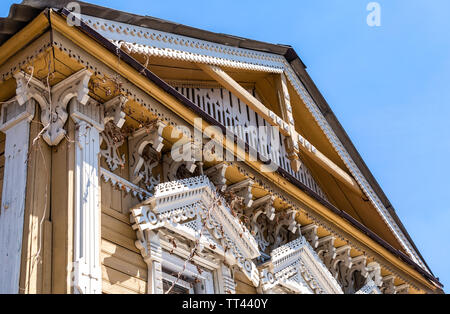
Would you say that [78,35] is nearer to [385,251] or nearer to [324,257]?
[324,257]

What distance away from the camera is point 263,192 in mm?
8312

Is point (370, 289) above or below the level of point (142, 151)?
below

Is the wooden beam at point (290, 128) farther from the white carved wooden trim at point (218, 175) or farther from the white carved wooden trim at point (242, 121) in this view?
the white carved wooden trim at point (218, 175)

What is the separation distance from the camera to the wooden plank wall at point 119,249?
588cm

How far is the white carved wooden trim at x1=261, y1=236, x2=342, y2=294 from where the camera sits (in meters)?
8.02

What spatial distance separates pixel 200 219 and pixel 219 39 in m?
2.42

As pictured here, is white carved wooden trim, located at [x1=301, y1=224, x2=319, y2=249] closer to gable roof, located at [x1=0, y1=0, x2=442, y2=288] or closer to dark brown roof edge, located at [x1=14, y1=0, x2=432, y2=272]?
gable roof, located at [x1=0, y1=0, x2=442, y2=288]

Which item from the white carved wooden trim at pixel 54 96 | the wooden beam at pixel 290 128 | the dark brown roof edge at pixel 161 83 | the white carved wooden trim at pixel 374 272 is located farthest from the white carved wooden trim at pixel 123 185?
the white carved wooden trim at pixel 374 272

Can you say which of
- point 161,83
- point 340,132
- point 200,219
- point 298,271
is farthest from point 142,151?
point 340,132

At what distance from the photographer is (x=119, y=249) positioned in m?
6.12

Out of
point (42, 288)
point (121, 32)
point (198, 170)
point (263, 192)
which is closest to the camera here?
point (42, 288)

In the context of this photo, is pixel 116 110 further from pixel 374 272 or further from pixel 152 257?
pixel 374 272
